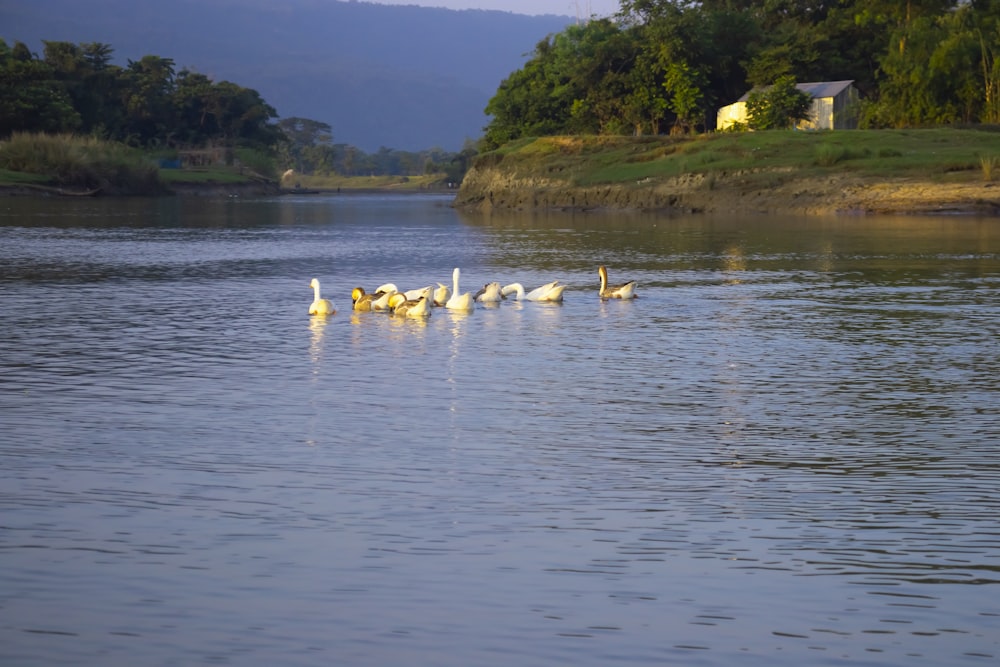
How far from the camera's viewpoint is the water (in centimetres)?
753

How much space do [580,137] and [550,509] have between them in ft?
245

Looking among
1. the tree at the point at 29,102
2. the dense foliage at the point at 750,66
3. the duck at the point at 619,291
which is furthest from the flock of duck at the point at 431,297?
the tree at the point at 29,102

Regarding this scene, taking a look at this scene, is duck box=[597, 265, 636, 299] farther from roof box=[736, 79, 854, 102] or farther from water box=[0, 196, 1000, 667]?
roof box=[736, 79, 854, 102]

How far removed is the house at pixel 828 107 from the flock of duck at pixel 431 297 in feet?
194

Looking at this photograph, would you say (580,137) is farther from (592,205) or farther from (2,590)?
(2,590)

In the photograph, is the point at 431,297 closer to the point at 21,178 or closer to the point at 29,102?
the point at 21,178

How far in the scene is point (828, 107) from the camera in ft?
275

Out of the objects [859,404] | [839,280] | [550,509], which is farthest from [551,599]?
[839,280]

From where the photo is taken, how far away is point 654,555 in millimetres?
8766

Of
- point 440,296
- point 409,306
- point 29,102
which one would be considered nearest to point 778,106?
point 29,102

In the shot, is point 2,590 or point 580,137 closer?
point 2,590

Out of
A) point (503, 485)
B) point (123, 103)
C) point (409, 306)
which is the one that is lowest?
point (503, 485)

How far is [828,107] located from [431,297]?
215 feet

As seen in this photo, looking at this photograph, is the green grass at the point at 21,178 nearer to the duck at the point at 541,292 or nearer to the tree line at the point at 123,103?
the tree line at the point at 123,103
